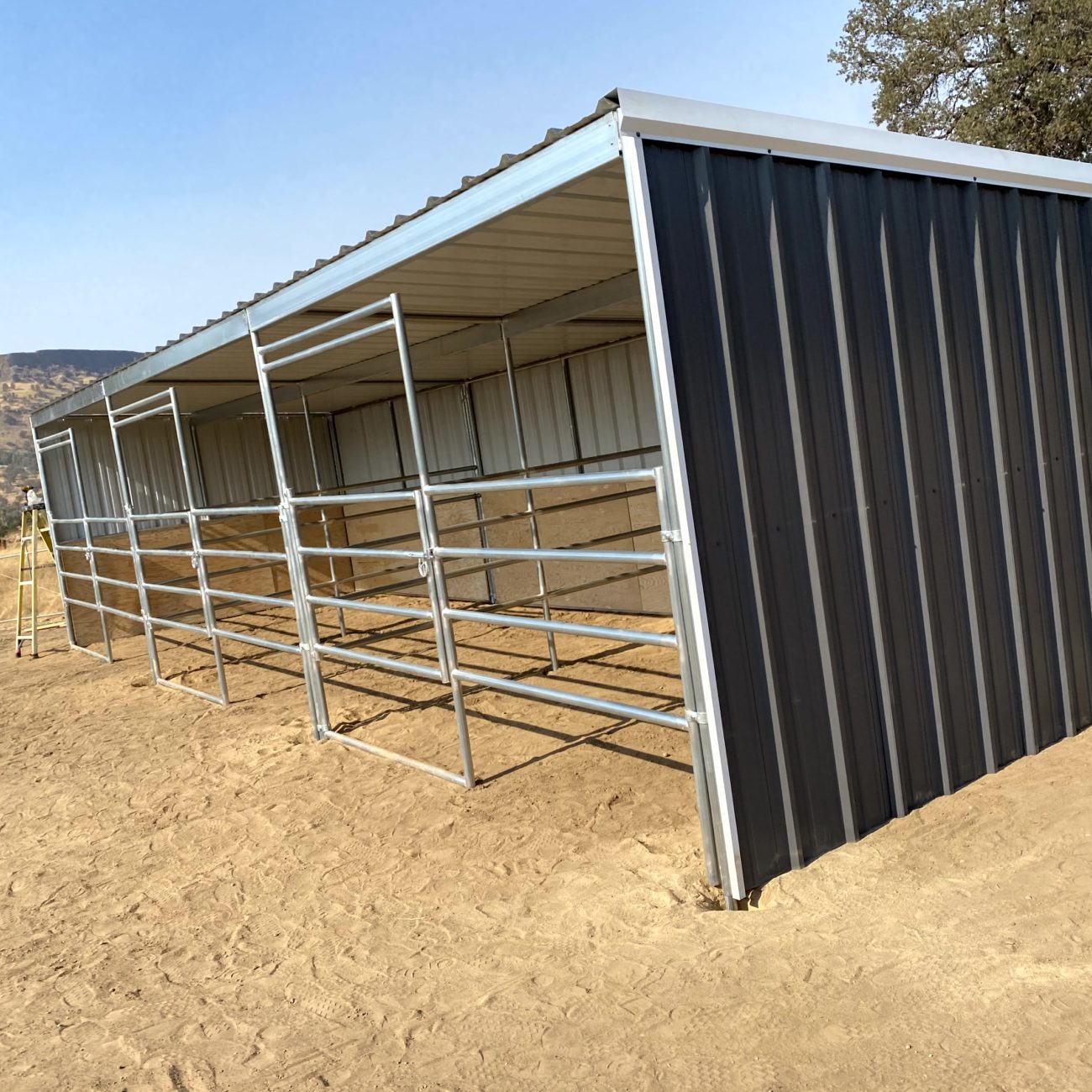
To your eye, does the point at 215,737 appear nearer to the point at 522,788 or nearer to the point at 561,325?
the point at 522,788

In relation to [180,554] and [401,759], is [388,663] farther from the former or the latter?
[180,554]

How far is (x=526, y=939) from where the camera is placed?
9.88 feet

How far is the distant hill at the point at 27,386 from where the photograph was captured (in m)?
A: 37.0

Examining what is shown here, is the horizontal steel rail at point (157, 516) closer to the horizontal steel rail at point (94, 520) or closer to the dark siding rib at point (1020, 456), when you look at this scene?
the horizontal steel rail at point (94, 520)

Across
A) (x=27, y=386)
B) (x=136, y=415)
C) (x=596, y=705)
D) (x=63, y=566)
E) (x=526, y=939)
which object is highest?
(x=27, y=386)

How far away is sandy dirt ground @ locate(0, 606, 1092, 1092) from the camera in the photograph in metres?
2.26

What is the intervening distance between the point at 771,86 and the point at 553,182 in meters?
19.4

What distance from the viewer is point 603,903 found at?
3188 mm

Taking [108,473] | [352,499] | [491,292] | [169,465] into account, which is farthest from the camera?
[169,465]

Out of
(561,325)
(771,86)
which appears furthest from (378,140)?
(771,86)

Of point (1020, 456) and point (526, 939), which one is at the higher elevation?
point (1020, 456)

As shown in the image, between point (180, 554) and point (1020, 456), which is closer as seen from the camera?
point (1020, 456)

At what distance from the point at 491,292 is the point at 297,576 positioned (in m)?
1.99

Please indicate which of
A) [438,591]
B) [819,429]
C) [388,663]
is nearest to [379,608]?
[388,663]
